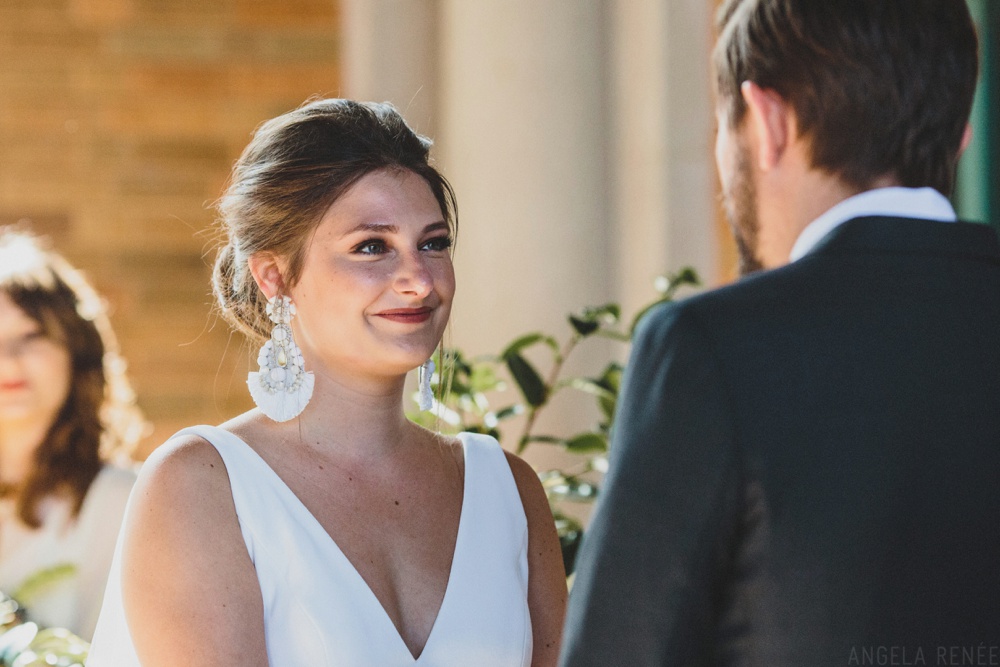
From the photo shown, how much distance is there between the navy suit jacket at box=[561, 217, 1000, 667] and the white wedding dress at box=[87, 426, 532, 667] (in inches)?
33.4

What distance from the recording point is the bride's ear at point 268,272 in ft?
6.40

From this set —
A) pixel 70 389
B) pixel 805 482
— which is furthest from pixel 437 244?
pixel 70 389

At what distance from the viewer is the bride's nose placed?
6.08ft

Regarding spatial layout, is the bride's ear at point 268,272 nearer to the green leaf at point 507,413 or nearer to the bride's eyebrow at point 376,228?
the bride's eyebrow at point 376,228

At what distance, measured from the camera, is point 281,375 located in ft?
6.33

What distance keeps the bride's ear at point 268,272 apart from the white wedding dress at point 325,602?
0.85 feet

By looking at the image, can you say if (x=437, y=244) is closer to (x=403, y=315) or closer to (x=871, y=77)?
(x=403, y=315)

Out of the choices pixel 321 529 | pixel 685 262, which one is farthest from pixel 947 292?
pixel 685 262

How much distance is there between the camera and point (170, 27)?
5156 mm

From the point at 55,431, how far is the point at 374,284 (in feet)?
5.10

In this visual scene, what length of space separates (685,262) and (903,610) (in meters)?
2.50

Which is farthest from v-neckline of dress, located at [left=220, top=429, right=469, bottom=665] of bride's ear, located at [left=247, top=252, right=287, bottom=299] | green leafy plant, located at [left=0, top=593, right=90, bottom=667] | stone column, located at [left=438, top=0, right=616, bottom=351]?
stone column, located at [left=438, top=0, right=616, bottom=351]

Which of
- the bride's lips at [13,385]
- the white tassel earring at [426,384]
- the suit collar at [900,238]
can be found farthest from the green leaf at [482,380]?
the suit collar at [900,238]

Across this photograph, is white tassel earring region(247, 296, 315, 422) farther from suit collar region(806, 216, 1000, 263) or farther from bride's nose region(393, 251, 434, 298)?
suit collar region(806, 216, 1000, 263)
